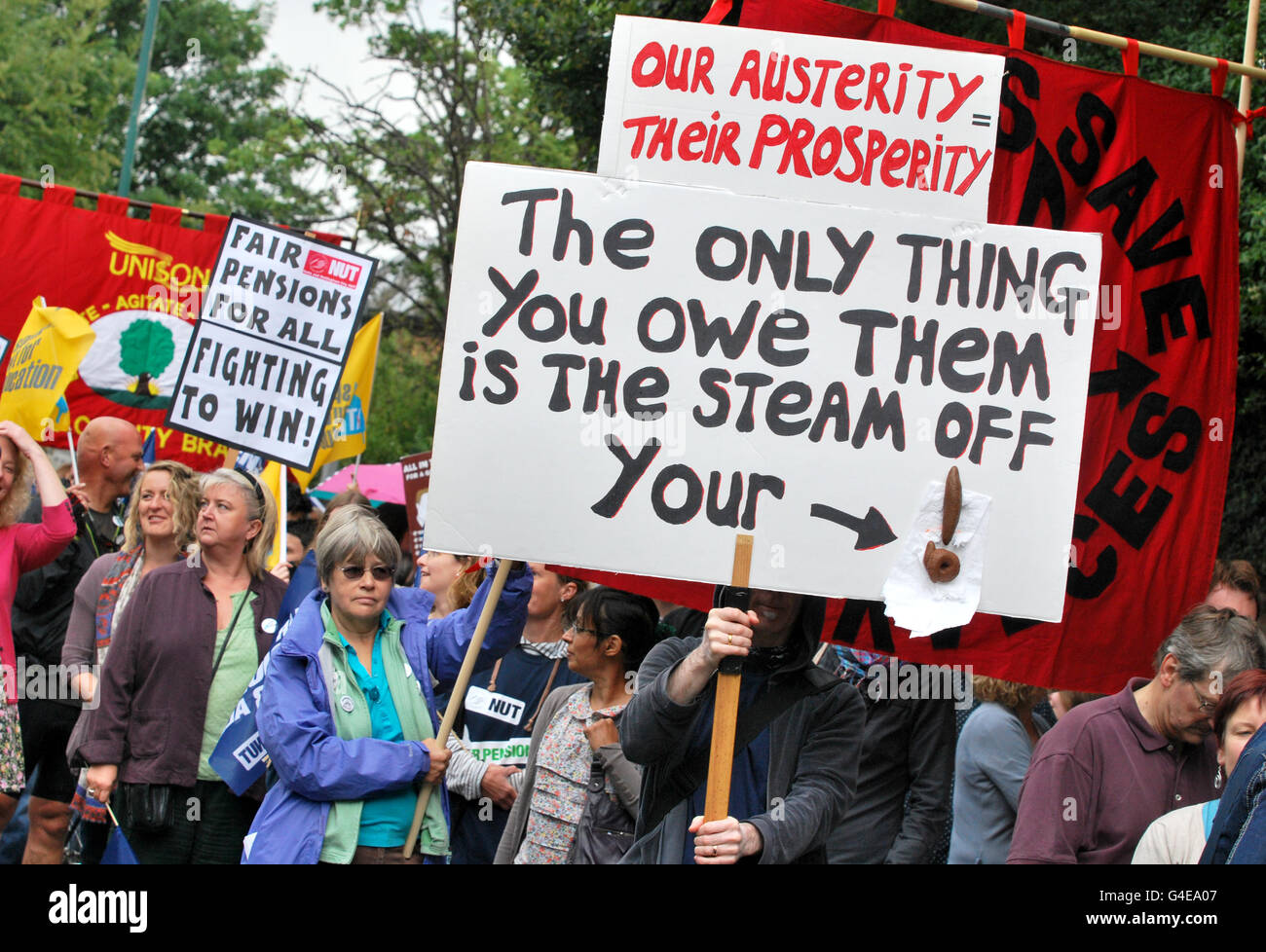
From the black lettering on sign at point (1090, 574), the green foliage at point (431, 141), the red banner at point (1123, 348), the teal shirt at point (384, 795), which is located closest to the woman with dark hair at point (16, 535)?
the teal shirt at point (384, 795)

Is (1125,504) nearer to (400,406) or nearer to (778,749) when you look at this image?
(778,749)

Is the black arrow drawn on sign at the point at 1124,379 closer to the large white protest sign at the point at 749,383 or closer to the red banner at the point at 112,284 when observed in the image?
the large white protest sign at the point at 749,383

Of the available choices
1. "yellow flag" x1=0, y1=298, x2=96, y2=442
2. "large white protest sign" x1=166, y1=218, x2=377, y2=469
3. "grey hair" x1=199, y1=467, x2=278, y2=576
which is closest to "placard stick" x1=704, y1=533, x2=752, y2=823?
"grey hair" x1=199, y1=467, x2=278, y2=576

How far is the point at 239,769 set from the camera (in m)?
5.05

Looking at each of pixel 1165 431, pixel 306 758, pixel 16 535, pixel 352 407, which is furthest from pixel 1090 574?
pixel 352 407

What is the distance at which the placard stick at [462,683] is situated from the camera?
13.6ft

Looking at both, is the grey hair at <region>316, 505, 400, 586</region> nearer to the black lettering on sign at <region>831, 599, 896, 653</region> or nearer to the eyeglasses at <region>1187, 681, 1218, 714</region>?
the black lettering on sign at <region>831, 599, 896, 653</region>

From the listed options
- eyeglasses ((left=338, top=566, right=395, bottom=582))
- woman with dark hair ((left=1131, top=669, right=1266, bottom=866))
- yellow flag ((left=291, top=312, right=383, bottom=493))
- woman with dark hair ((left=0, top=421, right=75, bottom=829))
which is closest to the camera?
woman with dark hair ((left=1131, top=669, right=1266, bottom=866))

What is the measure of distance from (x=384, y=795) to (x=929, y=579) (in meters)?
1.88

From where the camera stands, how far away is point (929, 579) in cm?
340

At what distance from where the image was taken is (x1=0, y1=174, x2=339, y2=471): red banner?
1074 centimetres

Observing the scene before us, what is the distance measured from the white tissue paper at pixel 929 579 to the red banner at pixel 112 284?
7.88 m

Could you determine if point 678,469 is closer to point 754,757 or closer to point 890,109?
point 754,757

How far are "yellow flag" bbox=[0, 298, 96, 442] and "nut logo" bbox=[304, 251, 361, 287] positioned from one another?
1302 mm
